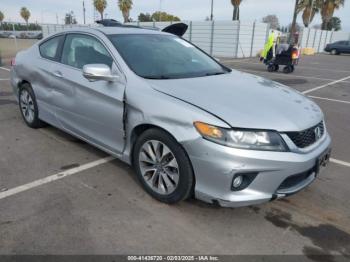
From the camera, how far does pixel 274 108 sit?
2918 mm

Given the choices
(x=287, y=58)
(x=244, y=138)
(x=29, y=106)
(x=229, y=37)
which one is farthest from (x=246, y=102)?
(x=229, y=37)

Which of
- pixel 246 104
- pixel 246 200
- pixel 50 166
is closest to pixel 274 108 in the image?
pixel 246 104

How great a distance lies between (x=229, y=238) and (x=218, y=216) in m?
0.32

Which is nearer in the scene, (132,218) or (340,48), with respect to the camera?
(132,218)

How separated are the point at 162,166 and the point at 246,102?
954 millimetres

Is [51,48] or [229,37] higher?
[51,48]

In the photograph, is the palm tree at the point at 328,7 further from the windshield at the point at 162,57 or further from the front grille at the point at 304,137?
the front grille at the point at 304,137

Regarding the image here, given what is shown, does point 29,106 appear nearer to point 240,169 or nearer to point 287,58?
point 240,169

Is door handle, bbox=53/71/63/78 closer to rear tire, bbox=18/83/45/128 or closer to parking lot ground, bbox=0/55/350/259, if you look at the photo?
rear tire, bbox=18/83/45/128

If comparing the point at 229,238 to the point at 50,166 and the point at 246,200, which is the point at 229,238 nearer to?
the point at 246,200

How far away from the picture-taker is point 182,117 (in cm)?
275

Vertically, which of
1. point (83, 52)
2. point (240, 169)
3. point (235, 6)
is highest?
point (235, 6)

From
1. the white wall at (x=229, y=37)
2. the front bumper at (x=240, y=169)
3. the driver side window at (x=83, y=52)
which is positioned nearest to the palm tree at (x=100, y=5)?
the white wall at (x=229, y=37)

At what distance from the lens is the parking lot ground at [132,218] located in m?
2.57
